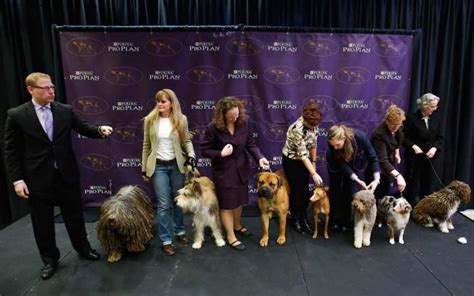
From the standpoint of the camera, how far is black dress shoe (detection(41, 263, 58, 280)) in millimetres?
2831

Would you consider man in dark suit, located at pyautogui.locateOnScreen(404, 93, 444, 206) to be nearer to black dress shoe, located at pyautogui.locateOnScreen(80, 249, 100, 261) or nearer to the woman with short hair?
the woman with short hair

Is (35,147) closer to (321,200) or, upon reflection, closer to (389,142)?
(321,200)

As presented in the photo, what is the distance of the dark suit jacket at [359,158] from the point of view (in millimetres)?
3252

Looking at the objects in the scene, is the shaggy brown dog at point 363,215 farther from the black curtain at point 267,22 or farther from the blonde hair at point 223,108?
the black curtain at point 267,22

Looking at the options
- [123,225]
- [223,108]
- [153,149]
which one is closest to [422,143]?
[223,108]

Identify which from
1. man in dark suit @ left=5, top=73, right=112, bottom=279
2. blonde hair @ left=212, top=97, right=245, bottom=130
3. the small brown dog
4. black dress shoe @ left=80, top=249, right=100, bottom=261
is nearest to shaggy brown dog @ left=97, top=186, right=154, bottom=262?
black dress shoe @ left=80, top=249, right=100, bottom=261

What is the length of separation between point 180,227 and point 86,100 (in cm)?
196

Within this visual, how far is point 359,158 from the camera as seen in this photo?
10.9ft

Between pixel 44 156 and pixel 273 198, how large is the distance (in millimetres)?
2017

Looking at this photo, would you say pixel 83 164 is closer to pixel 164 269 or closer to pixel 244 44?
→ pixel 164 269

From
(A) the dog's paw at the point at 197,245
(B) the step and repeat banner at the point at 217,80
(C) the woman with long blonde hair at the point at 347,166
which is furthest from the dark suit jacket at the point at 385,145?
(A) the dog's paw at the point at 197,245

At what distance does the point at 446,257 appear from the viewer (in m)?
3.11

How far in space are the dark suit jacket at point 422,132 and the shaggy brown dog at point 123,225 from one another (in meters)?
3.03

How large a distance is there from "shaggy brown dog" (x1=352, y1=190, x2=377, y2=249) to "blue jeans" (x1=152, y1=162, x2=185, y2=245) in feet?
5.57
